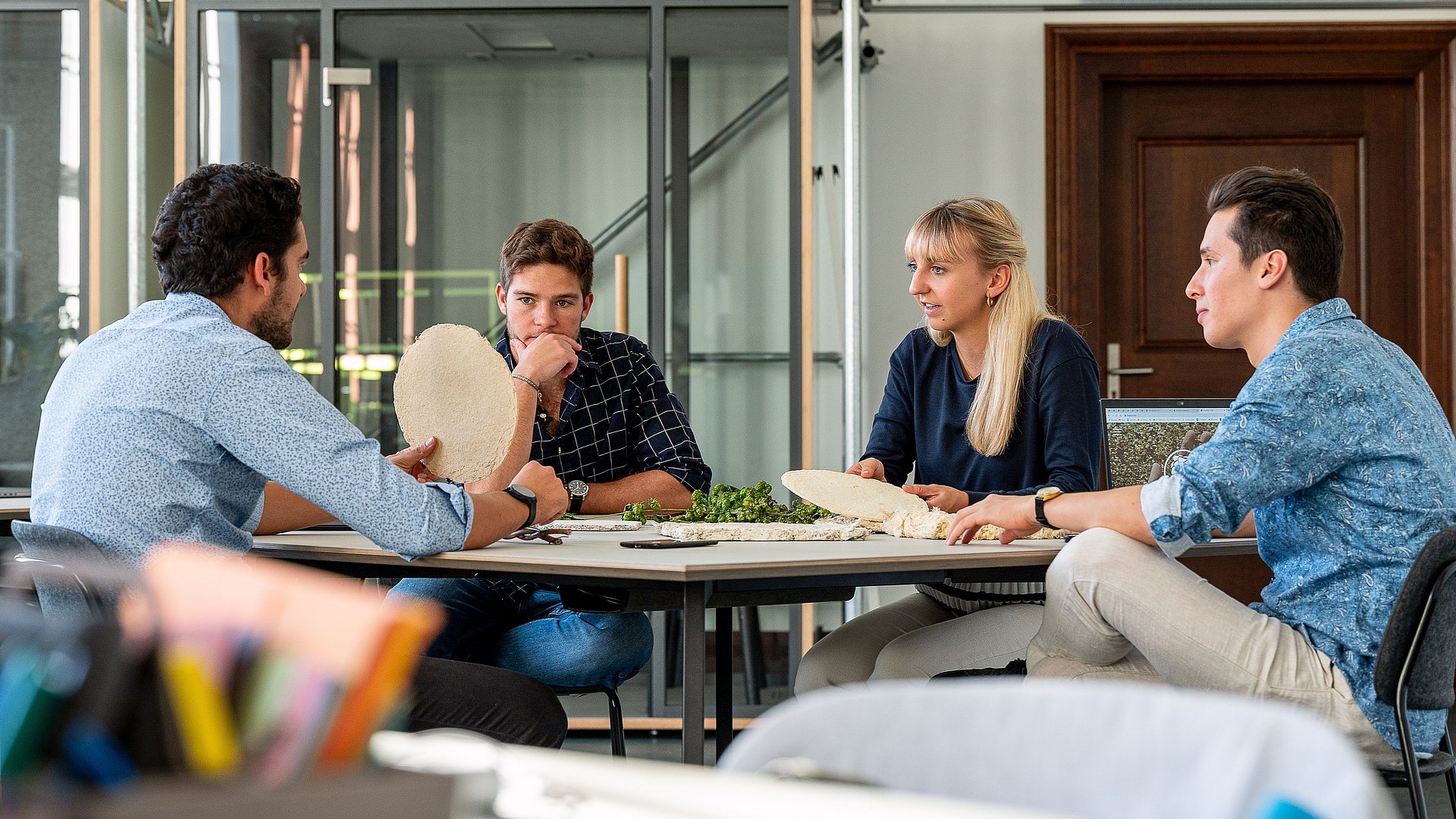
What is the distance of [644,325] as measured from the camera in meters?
3.88

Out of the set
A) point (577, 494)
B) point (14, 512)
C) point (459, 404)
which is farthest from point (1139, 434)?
point (14, 512)

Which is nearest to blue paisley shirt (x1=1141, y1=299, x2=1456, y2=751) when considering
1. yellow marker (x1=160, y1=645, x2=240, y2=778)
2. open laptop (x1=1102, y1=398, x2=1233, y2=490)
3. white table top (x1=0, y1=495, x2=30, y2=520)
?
open laptop (x1=1102, y1=398, x2=1233, y2=490)

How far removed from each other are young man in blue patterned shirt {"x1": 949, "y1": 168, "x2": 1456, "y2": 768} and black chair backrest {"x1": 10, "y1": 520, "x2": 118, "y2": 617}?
1.24 m

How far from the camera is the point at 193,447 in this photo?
1662mm

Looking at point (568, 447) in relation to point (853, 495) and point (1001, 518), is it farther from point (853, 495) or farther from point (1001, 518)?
point (1001, 518)

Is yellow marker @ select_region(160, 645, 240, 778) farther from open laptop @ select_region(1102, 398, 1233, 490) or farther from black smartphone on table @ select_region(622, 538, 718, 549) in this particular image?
open laptop @ select_region(1102, 398, 1233, 490)

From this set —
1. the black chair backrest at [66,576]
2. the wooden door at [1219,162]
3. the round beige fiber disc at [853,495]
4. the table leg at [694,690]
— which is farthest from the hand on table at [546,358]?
the wooden door at [1219,162]

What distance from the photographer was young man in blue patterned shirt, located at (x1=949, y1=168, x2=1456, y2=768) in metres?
1.64

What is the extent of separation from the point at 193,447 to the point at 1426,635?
5.39ft

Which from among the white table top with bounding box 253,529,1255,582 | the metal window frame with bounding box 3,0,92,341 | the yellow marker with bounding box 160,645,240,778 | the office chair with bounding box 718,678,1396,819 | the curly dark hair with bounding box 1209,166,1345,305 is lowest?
the white table top with bounding box 253,529,1255,582

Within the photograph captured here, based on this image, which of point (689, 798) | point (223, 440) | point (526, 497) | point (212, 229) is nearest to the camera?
point (689, 798)

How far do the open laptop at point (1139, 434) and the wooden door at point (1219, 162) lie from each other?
1.73 m

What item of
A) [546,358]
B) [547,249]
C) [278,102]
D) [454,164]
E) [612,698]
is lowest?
[612,698]

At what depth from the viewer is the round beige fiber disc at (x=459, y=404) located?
2.13 m
